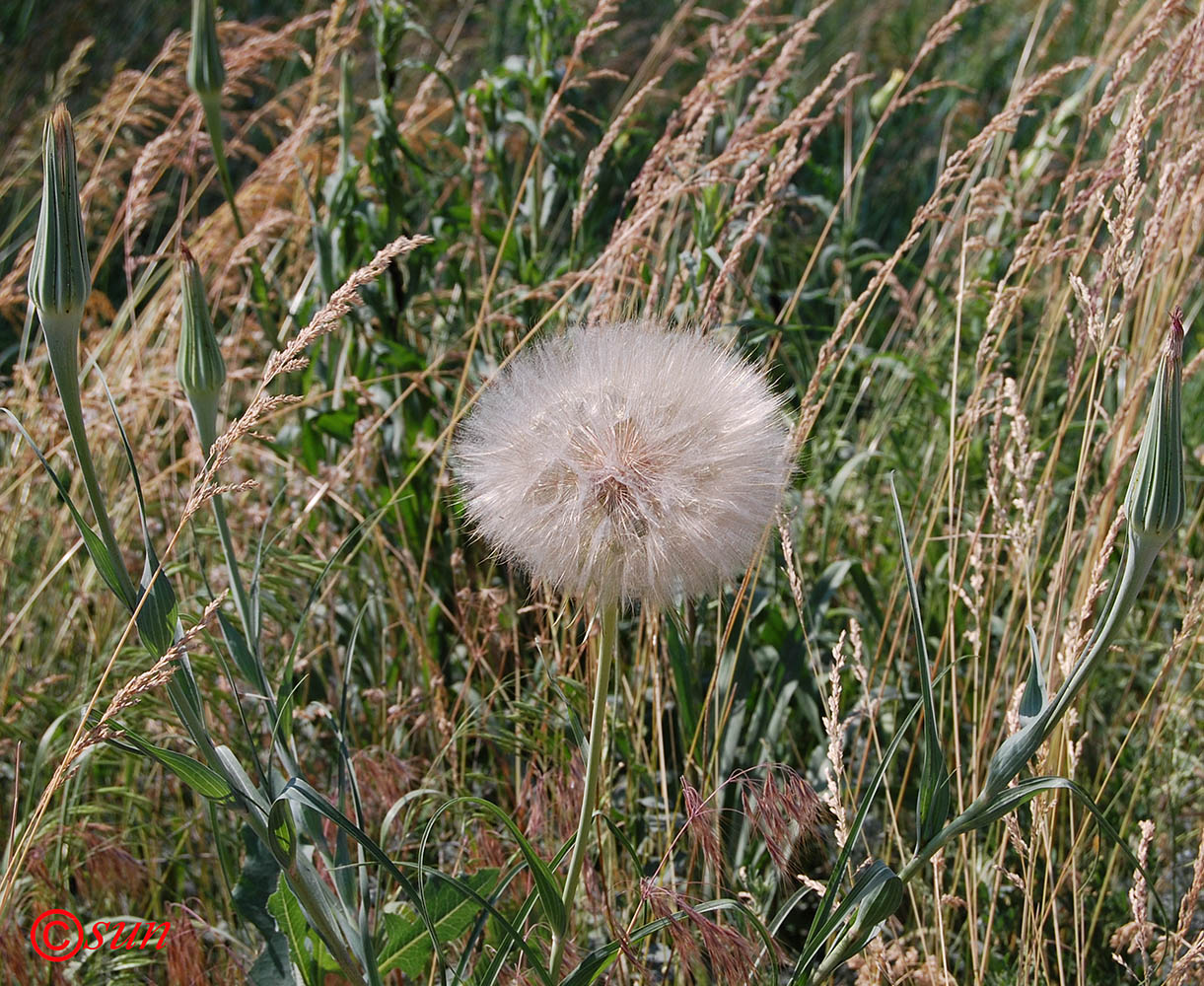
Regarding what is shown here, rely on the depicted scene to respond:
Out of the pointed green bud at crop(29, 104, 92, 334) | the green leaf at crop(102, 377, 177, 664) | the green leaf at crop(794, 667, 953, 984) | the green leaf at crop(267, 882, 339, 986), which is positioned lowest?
the green leaf at crop(267, 882, 339, 986)

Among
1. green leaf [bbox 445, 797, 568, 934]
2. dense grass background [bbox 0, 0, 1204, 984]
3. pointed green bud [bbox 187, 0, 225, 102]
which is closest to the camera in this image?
green leaf [bbox 445, 797, 568, 934]

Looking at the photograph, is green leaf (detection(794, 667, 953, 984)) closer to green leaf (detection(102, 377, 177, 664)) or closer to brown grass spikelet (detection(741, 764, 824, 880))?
brown grass spikelet (detection(741, 764, 824, 880))

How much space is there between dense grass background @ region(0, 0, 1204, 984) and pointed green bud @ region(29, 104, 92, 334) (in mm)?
348

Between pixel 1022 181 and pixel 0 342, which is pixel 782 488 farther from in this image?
pixel 0 342

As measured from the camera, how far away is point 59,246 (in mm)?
937

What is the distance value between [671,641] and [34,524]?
5.23 feet

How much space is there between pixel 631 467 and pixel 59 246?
531 millimetres

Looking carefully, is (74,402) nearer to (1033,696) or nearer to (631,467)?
(631,467)

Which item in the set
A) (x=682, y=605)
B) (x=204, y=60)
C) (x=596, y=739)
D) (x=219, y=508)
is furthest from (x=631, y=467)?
(x=204, y=60)

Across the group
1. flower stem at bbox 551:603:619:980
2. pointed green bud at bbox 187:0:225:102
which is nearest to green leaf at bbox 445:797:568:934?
flower stem at bbox 551:603:619:980

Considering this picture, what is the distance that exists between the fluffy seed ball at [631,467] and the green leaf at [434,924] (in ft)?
1.37

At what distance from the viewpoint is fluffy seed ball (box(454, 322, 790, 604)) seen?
3.18ft

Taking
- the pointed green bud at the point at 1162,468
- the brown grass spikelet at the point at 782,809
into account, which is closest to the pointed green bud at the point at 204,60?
the brown grass spikelet at the point at 782,809

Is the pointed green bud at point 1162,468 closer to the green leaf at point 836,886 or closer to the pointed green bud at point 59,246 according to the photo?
the green leaf at point 836,886
